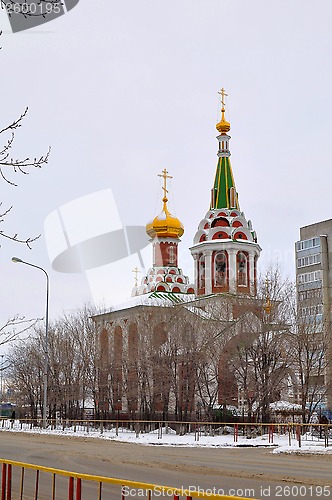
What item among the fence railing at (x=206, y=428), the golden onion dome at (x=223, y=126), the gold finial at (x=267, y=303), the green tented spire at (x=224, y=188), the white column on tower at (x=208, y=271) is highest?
the golden onion dome at (x=223, y=126)

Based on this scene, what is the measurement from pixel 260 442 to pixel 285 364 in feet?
34.3

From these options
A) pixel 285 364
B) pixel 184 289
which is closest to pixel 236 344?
pixel 285 364

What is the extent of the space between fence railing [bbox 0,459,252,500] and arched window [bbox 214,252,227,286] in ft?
163

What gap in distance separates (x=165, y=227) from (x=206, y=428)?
116 feet

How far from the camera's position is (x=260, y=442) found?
32500 mm

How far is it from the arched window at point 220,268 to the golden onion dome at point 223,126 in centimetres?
1113

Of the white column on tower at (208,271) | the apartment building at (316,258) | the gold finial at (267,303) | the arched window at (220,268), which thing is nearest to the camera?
the gold finial at (267,303)

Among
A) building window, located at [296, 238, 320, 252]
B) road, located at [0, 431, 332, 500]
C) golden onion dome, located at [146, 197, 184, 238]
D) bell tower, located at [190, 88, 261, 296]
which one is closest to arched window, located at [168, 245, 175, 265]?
golden onion dome, located at [146, 197, 184, 238]

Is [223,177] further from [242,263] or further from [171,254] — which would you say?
[171,254]

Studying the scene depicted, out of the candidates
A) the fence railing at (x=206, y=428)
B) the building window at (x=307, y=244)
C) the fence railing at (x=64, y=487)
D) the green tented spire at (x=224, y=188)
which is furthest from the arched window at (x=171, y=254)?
the fence railing at (x=64, y=487)

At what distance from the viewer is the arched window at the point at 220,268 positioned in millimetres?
64812

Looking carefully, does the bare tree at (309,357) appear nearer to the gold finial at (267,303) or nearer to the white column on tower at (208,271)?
A: the gold finial at (267,303)

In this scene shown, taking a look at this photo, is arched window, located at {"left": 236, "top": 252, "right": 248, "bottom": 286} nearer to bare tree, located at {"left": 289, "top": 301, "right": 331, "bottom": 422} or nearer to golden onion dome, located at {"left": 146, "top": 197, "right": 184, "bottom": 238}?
golden onion dome, located at {"left": 146, "top": 197, "right": 184, "bottom": 238}

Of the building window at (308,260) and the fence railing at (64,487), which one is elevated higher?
the building window at (308,260)
